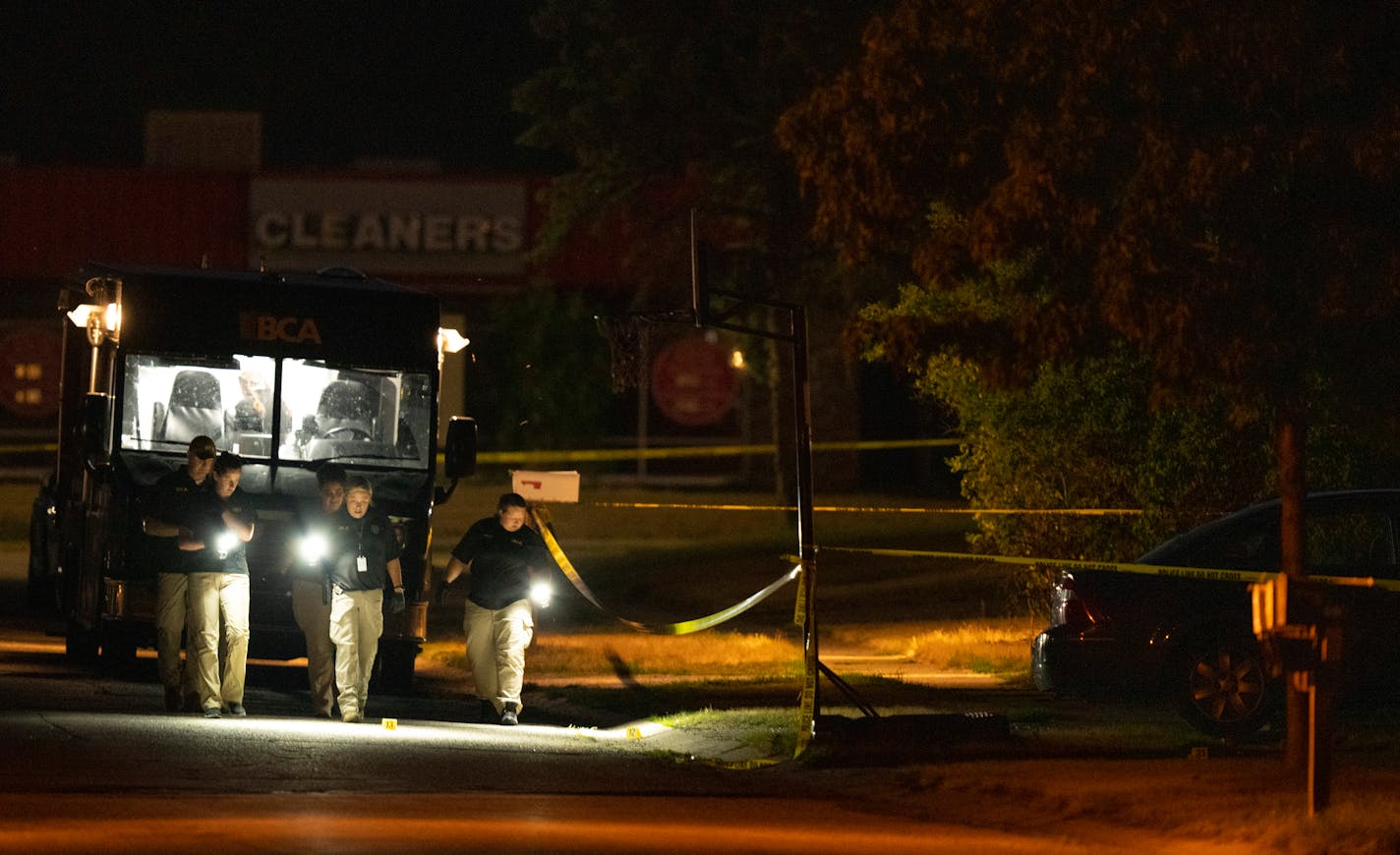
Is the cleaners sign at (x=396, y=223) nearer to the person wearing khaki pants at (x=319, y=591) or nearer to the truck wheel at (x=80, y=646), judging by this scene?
the truck wheel at (x=80, y=646)

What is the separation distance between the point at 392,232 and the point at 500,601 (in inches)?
1275

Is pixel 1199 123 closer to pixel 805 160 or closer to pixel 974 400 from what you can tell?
pixel 805 160

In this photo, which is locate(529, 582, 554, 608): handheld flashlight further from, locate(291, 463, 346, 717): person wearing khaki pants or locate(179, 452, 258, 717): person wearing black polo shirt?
locate(179, 452, 258, 717): person wearing black polo shirt

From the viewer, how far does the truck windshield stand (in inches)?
709

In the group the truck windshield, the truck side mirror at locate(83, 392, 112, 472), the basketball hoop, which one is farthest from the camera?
the truck windshield

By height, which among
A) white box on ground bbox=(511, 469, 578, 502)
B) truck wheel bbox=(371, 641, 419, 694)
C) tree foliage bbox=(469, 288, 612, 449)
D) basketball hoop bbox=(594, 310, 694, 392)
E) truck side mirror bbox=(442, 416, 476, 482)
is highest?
tree foliage bbox=(469, 288, 612, 449)

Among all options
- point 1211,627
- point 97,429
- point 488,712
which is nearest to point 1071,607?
point 1211,627

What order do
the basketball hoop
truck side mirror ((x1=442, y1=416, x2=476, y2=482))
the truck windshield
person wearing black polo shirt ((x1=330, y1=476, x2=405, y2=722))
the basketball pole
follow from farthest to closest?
1. truck side mirror ((x1=442, y1=416, x2=476, y2=482))
2. the truck windshield
3. the basketball hoop
4. person wearing black polo shirt ((x1=330, y1=476, x2=405, y2=722))
5. the basketball pole

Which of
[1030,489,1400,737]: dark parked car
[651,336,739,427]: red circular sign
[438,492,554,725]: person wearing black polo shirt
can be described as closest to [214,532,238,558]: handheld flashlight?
[438,492,554,725]: person wearing black polo shirt

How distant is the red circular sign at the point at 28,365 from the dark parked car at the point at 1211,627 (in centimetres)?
3682

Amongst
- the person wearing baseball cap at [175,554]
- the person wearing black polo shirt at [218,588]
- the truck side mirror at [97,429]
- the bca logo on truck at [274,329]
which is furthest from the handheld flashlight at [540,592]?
the truck side mirror at [97,429]

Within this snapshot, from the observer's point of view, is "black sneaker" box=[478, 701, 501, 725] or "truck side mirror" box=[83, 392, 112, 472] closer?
"black sneaker" box=[478, 701, 501, 725]

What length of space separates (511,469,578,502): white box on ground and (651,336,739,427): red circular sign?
30096 millimetres

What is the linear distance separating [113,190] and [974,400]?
29662 mm
